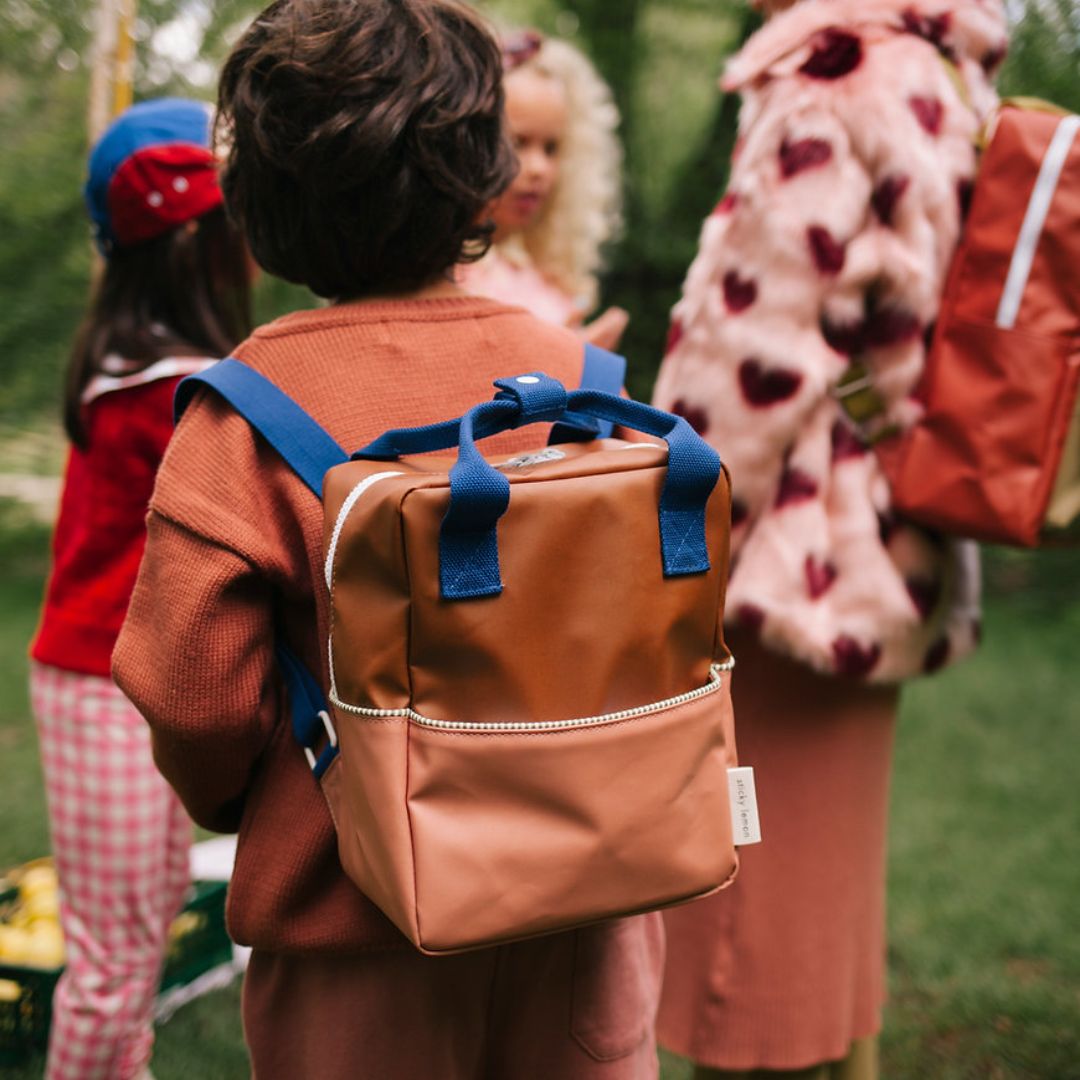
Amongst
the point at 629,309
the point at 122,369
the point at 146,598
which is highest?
the point at 146,598

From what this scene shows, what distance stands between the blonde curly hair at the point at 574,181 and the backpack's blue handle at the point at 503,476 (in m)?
2.11

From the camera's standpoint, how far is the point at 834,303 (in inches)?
79.4

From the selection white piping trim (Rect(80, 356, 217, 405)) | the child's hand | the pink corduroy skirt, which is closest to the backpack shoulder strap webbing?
white piping trim (Rect(80, 356, 217, 405))

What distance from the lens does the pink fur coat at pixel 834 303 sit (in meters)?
1.98

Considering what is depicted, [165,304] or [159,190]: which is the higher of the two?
[159,190]

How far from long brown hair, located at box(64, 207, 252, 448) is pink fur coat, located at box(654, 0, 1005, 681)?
917 mm

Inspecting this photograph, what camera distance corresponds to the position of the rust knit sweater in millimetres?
1370

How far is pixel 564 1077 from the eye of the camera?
1585 millimetres

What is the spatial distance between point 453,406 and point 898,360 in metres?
0.91

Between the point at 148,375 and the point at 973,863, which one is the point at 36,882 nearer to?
the point at 148,375

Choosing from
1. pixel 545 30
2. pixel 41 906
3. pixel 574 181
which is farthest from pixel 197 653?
pixel 545 30

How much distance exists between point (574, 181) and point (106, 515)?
1.70 m

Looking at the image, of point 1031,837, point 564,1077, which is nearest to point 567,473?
point 564,1077

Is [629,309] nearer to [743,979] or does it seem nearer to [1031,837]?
[1031,837]
